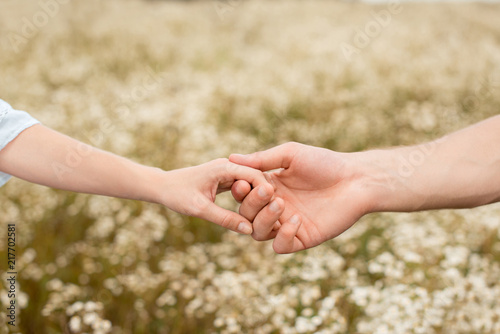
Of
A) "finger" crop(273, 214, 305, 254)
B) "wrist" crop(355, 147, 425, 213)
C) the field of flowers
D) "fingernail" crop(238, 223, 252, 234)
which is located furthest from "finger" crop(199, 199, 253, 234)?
"wrist" crop(355, 147, 425, 213)

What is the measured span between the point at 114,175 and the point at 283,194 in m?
0.78

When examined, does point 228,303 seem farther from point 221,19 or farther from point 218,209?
point 221,19

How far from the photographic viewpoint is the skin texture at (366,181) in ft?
6.27

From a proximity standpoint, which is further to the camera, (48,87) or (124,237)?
(48,87)

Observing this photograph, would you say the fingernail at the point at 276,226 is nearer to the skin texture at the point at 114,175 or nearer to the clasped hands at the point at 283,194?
the clasped hands at the point at 283,194

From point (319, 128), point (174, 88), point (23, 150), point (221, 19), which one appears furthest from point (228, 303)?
point (221, 19)


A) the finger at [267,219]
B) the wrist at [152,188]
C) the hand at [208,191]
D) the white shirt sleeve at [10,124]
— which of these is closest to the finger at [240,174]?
the hand at [208,191]

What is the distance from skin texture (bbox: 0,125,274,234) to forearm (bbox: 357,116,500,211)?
54 centimetres

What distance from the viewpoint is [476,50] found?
7.49 meters

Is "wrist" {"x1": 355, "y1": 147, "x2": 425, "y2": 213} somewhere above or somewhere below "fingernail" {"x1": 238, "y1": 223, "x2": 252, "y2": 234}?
above

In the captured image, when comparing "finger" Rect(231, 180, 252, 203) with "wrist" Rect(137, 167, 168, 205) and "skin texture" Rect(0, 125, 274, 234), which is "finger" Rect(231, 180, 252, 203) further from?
"wrist" Rect(137, 167, 168, 205)

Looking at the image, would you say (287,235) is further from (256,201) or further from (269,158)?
(269,158)

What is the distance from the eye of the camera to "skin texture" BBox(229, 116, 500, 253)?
1911 mm

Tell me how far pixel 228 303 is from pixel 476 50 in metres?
6.89
